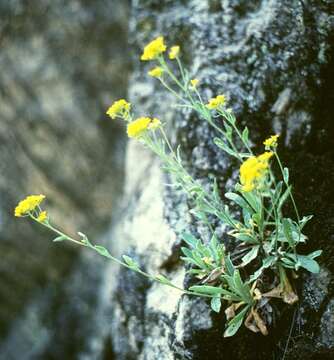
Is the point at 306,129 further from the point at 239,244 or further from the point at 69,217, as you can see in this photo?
the point at 69,217

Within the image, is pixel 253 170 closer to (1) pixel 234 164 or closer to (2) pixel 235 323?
(2) pixel 235 323

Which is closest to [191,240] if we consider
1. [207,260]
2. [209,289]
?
[207,260]

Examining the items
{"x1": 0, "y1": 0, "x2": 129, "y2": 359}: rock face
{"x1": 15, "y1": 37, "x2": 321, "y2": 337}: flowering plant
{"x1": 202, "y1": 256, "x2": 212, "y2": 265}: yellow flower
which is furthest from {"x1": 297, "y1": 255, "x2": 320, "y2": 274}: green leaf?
{"x1": 0, "y1": 0, "x2": 129, "y2": 359}: rock face

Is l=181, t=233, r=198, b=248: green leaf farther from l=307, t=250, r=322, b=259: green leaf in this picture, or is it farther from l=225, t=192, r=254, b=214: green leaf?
l=307, t=250, r=322, b=259: green leaf

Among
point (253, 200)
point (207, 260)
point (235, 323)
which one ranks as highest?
point (253, 200)

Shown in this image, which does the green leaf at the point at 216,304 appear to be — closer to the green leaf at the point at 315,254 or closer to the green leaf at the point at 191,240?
the green leaf at the point at 191,240
